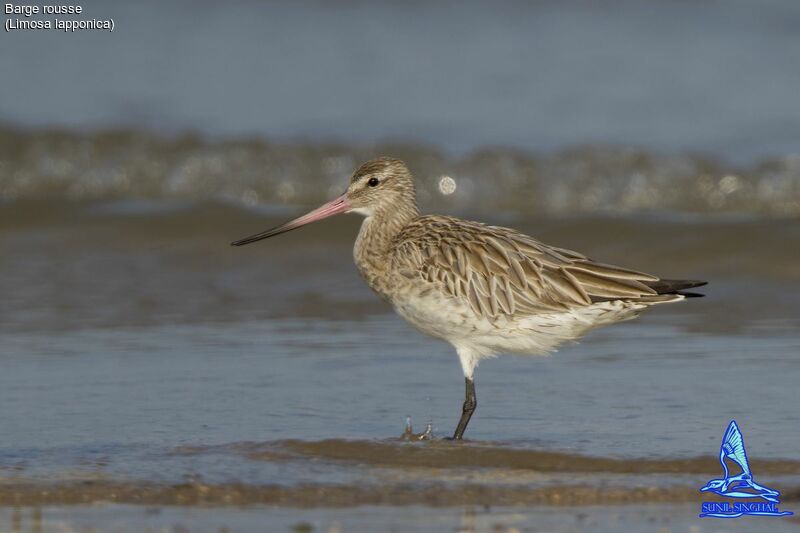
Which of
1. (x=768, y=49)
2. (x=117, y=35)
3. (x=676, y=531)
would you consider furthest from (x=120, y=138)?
(x=676, y=531)

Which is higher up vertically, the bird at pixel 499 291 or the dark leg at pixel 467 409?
the bird at pixel 499 291

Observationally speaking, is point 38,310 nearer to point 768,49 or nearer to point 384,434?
point 384,434

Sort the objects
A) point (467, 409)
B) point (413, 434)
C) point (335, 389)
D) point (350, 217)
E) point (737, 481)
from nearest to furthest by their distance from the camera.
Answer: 1. point (737, 481)
2. point (413, 434)
3. point (467, 409)
4. point (335, 389)
5. point (350, 217)

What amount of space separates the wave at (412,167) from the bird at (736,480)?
24.0ft

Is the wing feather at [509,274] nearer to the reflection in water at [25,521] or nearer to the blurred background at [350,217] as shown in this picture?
the blurred background at [350,217]

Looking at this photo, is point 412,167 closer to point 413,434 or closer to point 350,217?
point 350,217

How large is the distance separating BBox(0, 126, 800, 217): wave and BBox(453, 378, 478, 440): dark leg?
628 cm

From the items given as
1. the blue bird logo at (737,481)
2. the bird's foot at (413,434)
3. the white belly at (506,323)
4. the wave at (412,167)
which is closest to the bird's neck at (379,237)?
the white belly at (506,323)

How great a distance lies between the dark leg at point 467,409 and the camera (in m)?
7.34

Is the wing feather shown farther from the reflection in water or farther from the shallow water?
the reflection in water

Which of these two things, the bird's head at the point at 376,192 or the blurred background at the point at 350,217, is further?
the bird's head at the point at 376,192

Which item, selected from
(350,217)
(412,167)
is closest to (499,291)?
(350,217)

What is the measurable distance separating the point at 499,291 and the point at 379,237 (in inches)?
37.9

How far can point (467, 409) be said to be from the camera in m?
7.52
